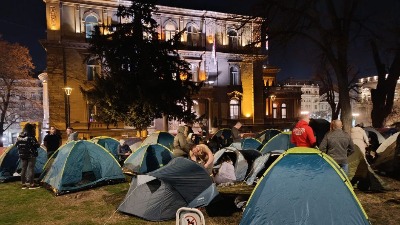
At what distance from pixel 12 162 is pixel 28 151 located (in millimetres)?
2771

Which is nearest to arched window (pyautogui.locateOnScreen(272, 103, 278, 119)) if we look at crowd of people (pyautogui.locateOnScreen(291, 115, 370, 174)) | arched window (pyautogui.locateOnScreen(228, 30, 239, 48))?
arched window (pyautogui.locateOnScreen(228, 30, 239, 48))

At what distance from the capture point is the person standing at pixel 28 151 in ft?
34.3

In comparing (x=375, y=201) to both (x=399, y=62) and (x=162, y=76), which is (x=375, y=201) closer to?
(x=399, y=62)

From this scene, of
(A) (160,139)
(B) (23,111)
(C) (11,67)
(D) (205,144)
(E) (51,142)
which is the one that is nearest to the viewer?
(D) (205,144)

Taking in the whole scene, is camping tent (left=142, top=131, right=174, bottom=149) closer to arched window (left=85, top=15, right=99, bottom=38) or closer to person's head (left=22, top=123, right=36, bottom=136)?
person's head (left=22, top=123, right=36, bottom=136)

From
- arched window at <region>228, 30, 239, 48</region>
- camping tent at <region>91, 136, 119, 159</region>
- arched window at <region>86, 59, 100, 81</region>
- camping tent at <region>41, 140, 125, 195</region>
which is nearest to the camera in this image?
camping tent at <region>41, 140, 125, 195</region>

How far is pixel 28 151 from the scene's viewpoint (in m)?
10.5

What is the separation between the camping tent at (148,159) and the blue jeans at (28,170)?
3181 mm

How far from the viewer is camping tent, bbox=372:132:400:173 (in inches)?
422

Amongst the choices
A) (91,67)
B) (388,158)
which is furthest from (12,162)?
(91,67)

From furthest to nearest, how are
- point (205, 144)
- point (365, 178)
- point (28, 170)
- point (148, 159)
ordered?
1. point (148, 159)
2. point (205, 144)
3. point (28, 170)
4. point (365, 178)

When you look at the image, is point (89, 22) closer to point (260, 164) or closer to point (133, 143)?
point (133, 143)

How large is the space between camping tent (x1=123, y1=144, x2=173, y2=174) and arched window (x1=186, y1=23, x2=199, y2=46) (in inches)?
1007

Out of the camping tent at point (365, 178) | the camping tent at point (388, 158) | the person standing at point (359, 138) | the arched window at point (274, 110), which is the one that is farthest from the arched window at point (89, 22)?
the camping tent at point (365, 178)
